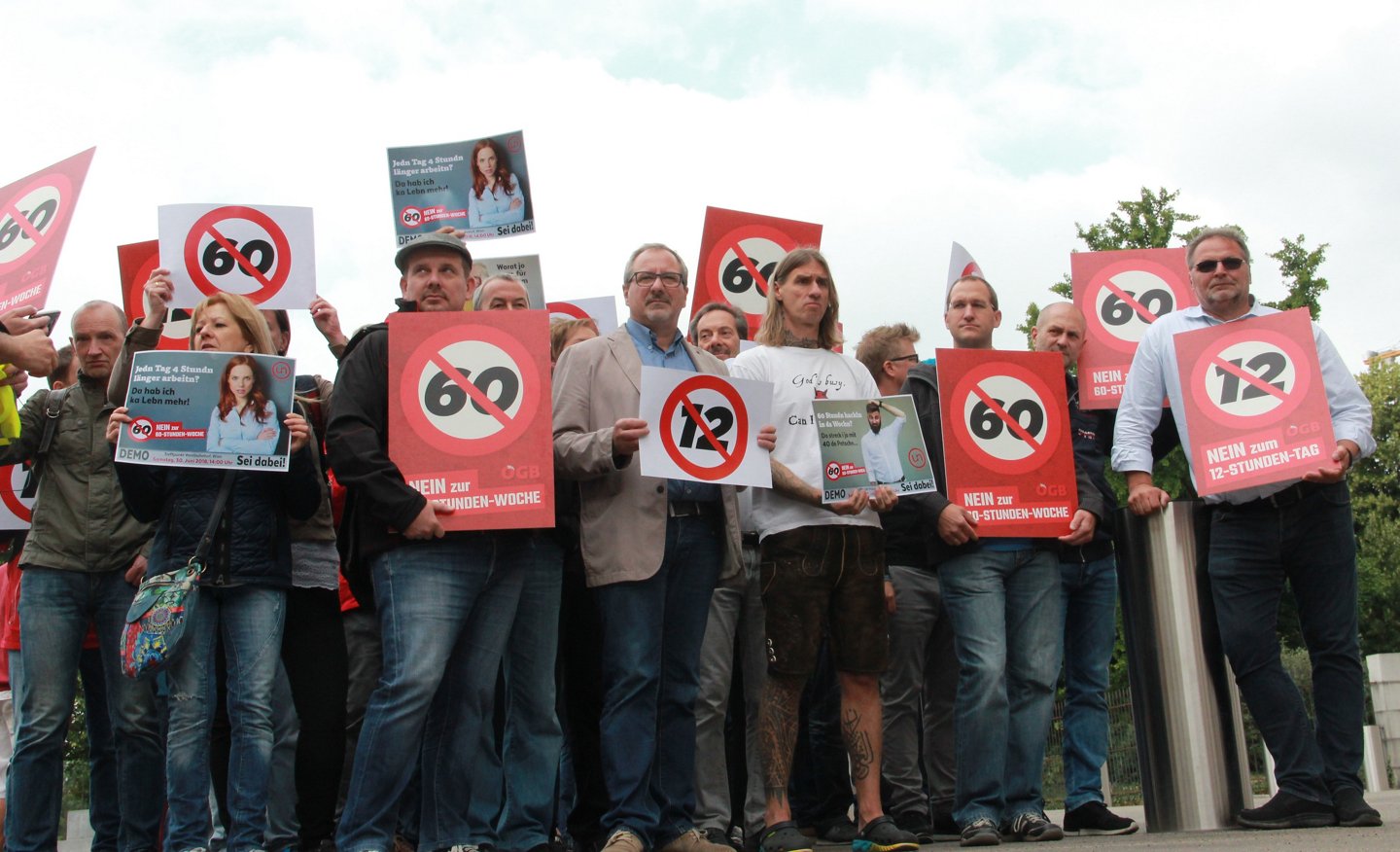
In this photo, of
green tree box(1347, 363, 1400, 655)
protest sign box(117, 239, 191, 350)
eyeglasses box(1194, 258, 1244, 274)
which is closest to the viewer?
eyeglasses box(1194, 258, 1244, 274)

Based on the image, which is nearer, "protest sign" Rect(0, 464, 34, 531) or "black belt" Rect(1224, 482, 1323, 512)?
"black belt" Rect(1224, 482, 1323, 512)

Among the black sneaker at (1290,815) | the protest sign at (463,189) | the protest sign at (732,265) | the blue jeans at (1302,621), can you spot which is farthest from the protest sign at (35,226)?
the black sneaker at (1290,815)

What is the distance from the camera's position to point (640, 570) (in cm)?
Result: 470

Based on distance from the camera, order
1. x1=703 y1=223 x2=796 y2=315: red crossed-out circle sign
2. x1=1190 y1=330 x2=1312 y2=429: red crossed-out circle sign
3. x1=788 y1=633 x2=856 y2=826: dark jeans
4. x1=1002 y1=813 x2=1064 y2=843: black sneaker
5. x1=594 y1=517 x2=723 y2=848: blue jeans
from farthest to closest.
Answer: x1=703 y1=223 x2=796 y2=315: red crossed-out circle sign → x1=788 y1=633 x2=856 y2=826: dark jeans → x1=1190 y1=330 x2=1312 y2=429: red crossed-out circle sign → x1=1002 y1=813 x2=1064 y2=843: black sneaker → x1=594 y1=517 x2=723 y2=848: blue jeans

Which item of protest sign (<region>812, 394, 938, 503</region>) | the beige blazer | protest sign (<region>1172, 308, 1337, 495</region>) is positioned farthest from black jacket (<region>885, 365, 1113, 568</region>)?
the beige blazer

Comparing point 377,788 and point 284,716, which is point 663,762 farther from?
point 284,716

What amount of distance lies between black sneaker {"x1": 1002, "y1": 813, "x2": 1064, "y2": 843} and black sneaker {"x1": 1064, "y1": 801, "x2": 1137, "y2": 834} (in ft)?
1.58

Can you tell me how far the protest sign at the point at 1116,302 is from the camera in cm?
641

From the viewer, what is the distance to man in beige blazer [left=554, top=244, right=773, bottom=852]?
15.3 feet

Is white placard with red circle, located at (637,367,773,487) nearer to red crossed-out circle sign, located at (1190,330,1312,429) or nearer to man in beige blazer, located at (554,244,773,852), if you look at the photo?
man in beige blazer, located at (554,244,773,852)

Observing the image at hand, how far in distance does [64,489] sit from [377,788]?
7.05 ft

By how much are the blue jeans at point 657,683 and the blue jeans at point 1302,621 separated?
7.15 ft

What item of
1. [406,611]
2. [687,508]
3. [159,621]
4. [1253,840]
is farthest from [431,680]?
[1253,840]

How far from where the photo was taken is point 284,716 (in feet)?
16.8
